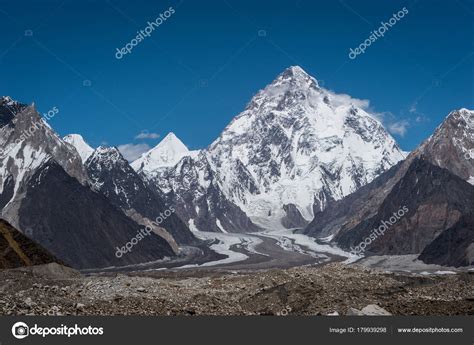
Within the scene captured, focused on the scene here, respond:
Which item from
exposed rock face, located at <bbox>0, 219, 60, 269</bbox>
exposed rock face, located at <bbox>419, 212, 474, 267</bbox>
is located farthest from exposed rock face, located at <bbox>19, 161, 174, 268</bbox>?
exposed rock face, located at <bbox>0, 219, 60, 269</bbox>

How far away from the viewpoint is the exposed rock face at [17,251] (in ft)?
266

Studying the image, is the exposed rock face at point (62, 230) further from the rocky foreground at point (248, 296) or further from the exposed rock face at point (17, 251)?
the rocky foreground at point (248, 296)

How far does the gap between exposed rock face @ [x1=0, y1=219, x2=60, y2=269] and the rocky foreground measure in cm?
1963

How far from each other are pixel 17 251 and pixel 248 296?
40.4m

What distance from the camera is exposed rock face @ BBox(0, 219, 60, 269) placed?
266ft

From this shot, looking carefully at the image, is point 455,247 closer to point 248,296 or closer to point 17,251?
point 17,251

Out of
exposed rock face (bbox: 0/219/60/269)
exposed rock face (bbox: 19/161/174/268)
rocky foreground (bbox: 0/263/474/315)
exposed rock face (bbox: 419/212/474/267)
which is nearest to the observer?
rocky foreground (bbox: 0/263/474/315)

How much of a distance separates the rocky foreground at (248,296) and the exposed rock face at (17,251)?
1963 cm

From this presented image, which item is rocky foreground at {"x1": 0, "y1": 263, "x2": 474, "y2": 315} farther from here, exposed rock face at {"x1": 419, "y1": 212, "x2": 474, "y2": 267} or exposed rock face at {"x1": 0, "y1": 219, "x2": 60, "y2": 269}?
exposed rock face at {"x1": 419, "y1": 212, "x2": 474, "y2": 267}

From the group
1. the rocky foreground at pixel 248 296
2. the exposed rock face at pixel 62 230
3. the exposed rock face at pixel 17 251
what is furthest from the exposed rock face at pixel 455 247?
the exposed rock face at pixel 17 251

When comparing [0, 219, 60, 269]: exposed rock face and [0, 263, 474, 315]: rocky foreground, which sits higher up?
[0, 219, 60, 269]: exposed rock face

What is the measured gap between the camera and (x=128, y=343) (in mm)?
27281

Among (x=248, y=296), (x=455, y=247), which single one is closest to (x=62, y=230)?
(x=455, y=247)

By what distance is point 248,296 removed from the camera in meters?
53.8
